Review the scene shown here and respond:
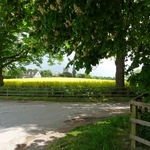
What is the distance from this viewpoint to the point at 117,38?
4.49m

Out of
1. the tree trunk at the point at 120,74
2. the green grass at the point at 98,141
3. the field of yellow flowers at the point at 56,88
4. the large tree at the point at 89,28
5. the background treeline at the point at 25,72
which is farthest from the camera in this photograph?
the background treeline at the point at 25,72

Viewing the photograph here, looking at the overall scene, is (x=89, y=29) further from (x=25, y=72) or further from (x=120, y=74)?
(x=25, y=72)

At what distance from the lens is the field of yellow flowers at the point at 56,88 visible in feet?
64.6

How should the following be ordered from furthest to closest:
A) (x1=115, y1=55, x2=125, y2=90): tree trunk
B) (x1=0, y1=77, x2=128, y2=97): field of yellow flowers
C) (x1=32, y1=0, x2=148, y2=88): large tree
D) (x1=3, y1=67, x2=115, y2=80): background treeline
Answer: (x1=3, y1=67, x2=115, y2=80): background treeline, (x1=0, y1=77, x2=128, y2=97): field of yellow flowers, (x1=115, y1=55, x2=125, y2=90): tree trunk, (x1=32, y1=0, x2=148, y2=88): large tree

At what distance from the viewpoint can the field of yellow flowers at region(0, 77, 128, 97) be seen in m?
19.7

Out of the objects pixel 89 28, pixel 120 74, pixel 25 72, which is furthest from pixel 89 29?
pixel 25 72

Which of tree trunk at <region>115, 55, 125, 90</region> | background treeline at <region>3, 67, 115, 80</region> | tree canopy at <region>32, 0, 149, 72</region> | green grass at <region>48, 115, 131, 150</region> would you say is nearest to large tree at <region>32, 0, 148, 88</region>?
tree canopy at <region>32, 0, 149, 72</region>

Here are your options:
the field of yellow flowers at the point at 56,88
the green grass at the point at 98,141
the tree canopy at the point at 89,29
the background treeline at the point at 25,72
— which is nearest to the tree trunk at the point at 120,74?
A: the field of yellow flowers at the point at 56,88

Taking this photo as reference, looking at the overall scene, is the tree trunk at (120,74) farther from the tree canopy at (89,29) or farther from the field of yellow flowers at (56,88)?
the tree canopy at (89,29)

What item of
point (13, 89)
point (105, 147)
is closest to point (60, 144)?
point (105, 147)

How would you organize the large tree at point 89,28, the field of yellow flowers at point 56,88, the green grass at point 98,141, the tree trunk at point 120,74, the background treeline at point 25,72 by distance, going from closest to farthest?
the large tree at point 89,28, the green grass at point 98,141, the tree trunk at point 120,74, the field of yellow flowers at point 56,88, the background treeline at point 25,72

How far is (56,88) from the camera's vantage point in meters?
20.3

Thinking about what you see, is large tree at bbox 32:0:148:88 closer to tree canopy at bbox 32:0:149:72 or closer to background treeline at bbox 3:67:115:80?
tree canopy at bbox 32:0:149:72

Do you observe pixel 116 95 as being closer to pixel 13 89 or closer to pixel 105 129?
pixel 13 89
